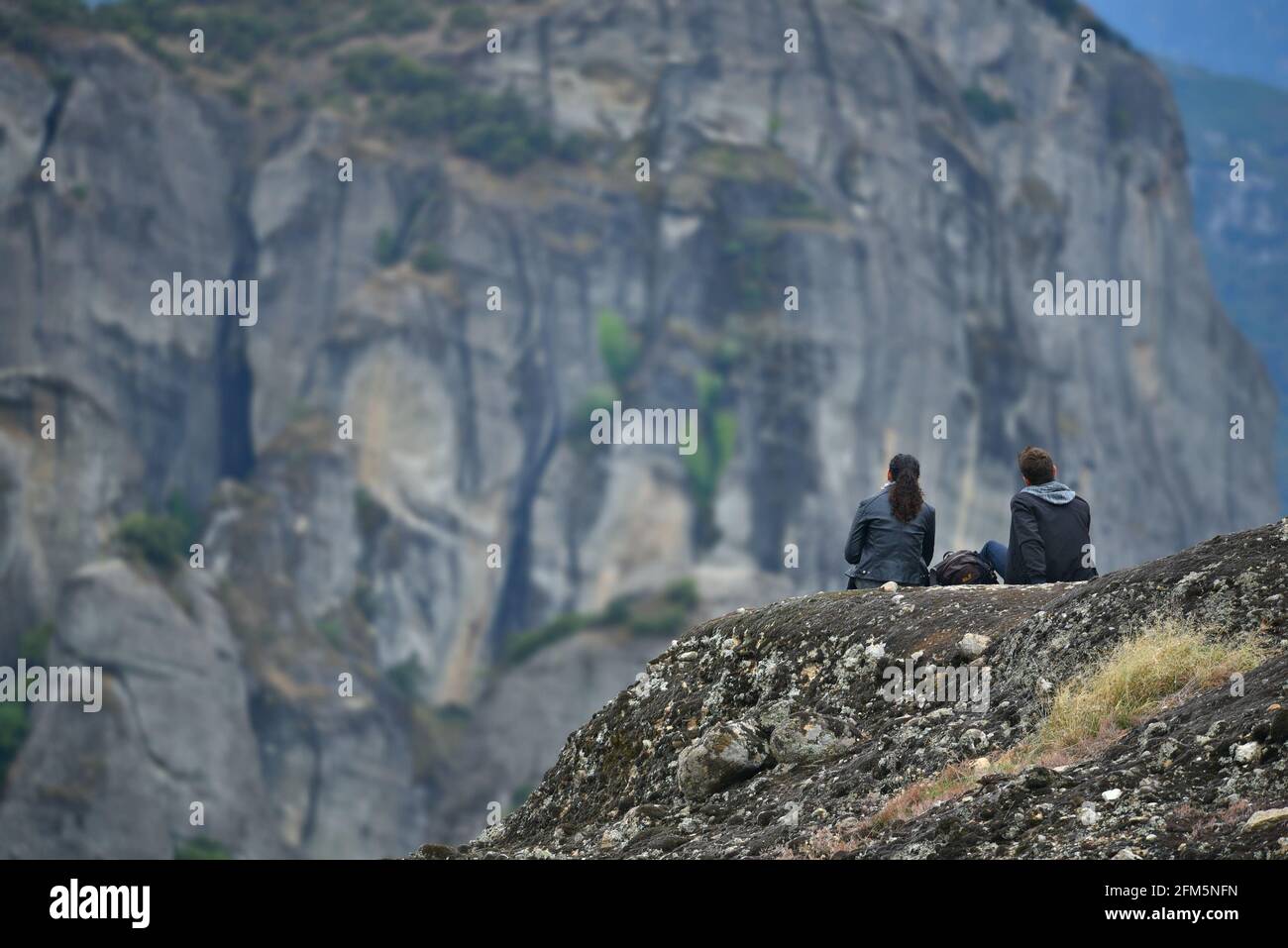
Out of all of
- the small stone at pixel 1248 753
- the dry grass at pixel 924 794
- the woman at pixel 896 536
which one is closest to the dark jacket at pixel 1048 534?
the woman at pixel 896 536

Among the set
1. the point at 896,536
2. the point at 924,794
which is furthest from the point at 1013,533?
the point at 924,794

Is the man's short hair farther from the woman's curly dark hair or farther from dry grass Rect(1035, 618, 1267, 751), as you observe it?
dry grass Rect(1035, 618, 1267, 751)

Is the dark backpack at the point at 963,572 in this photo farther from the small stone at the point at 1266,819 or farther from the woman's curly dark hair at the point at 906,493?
the small stone at the point at 1266,819

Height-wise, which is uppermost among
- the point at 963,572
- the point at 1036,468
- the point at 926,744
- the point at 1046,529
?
the point at 1036,468

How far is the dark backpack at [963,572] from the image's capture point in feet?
67.5

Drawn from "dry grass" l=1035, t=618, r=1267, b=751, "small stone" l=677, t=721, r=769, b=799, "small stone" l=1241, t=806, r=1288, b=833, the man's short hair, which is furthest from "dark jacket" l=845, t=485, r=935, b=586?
"small stone" l=1241, t=806, r=1288, b=833

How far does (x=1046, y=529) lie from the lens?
19.8 metres

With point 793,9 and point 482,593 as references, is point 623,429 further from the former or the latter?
point 793,9

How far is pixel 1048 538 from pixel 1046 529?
0.09 metres

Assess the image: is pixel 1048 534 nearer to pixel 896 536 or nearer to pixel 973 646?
pixel 896 536

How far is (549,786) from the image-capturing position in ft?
63.3

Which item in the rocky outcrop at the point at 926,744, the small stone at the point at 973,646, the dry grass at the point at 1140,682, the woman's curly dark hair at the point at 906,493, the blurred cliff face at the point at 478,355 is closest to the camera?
the rocky outcrop at the point at 926,744

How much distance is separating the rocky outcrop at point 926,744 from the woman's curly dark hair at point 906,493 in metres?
1.19

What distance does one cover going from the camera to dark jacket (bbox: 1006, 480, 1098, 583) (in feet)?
64.6
